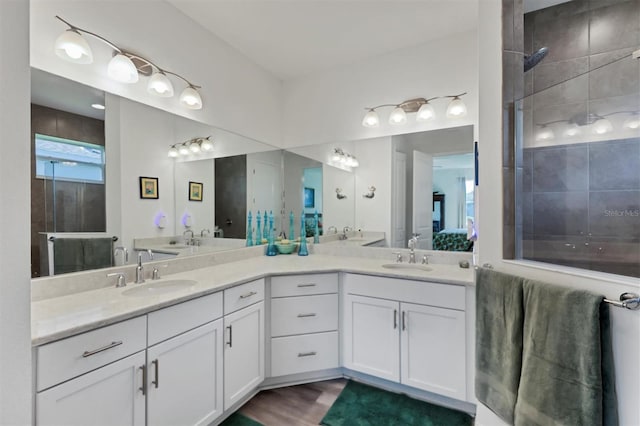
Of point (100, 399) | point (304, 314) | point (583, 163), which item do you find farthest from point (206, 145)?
point (583, 163)

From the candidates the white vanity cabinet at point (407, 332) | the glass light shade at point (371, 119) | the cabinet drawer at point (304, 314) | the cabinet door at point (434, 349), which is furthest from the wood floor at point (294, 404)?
the glass light shade at point (371, 119)

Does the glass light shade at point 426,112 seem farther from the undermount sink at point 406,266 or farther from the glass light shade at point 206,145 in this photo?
the glass light shade at point 206,145

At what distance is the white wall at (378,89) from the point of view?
7.50 ft

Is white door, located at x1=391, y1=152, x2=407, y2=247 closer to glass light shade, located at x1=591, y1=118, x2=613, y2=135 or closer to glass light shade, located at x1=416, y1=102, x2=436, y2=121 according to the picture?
glass light shade, located at x1=416, y1=102, x2=436, y2=121

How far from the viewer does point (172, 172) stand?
6.69 feet

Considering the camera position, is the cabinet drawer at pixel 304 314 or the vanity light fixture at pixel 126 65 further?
the cabinet drawer at pixel 304 314

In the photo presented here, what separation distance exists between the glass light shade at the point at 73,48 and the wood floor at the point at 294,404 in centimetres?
222

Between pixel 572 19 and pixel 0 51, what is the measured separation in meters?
2.80

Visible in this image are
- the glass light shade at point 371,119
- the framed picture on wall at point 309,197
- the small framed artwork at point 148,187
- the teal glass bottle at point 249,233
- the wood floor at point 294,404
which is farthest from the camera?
the framed picture on wall at point 309,197

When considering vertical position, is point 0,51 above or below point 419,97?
below

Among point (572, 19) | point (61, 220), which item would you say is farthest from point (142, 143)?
point (572, 19)

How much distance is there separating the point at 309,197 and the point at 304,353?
4.99ft

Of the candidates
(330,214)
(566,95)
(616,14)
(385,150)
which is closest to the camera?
(566,95)

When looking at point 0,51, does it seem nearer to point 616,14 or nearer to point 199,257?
point 199,257
